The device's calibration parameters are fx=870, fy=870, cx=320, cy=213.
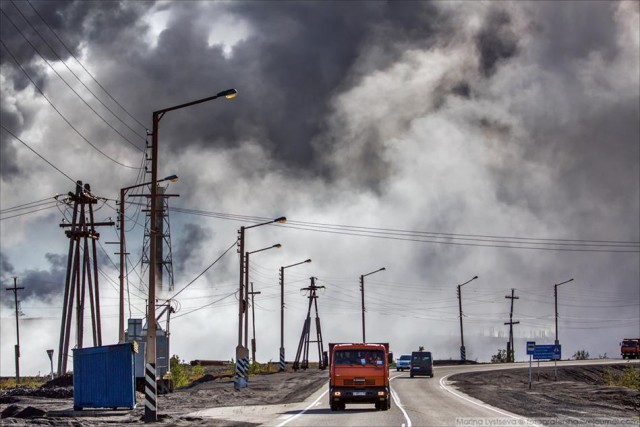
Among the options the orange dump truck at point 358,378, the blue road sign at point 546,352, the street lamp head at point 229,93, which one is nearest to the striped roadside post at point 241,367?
the orange dump truck at point 358,378

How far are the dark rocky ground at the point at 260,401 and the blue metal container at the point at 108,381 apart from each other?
53 cm

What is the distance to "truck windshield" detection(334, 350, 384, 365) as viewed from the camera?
122 feet

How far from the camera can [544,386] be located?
60.5m

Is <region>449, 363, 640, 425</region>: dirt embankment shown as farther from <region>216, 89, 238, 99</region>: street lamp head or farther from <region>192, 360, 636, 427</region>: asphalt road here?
<region>216, 89, 238, 99</region>: street lamp head

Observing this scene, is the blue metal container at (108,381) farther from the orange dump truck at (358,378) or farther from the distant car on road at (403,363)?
the distant car on road at (403,363)

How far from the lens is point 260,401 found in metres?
46.1

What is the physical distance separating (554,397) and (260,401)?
1634cm

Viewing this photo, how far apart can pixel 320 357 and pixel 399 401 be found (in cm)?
5532

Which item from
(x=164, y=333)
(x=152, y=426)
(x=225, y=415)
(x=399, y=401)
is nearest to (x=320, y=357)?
(x=164, y=333)

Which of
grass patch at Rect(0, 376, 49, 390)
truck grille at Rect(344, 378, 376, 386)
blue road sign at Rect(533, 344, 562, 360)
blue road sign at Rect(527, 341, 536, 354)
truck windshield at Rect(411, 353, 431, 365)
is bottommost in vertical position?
grass patch at Rect(0, 376, 49, 390)

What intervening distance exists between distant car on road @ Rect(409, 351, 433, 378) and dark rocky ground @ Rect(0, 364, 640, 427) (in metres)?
2.71

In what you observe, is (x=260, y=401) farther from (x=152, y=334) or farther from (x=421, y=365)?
(x=421, y=365)

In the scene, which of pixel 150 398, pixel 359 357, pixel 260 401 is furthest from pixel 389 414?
pixel 260 401

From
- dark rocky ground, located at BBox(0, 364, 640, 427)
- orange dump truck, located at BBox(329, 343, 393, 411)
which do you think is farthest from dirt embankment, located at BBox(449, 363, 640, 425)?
orange dump truck, located at BBox(329, 343, 393, 411)
